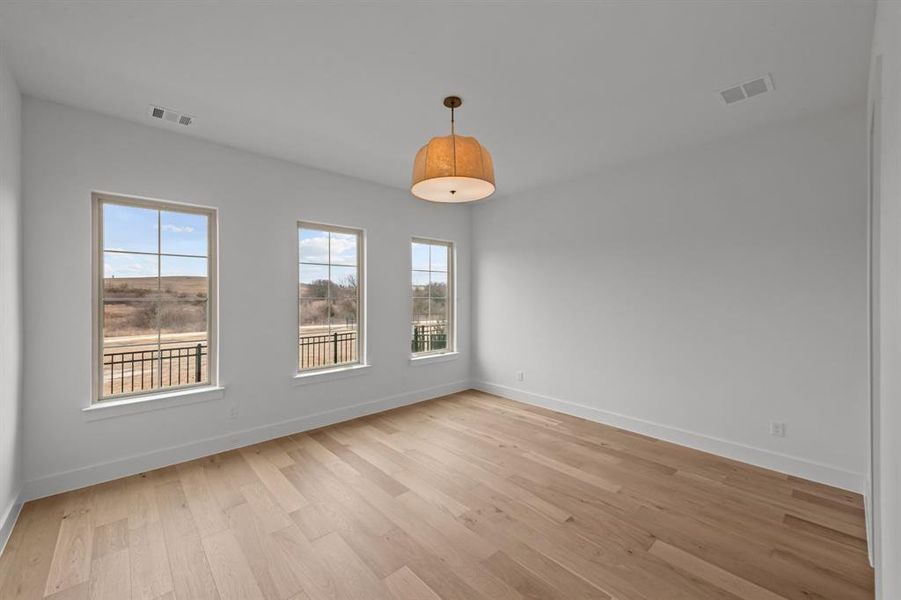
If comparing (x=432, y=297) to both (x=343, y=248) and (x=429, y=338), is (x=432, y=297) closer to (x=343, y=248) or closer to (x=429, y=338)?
(x=429, y=338)

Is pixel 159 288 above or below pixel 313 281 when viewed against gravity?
below

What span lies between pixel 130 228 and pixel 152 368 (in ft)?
3.85

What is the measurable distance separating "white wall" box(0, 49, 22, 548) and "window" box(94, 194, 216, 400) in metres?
0.47

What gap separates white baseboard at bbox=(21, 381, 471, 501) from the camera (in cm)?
275

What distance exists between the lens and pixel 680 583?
1920 mm

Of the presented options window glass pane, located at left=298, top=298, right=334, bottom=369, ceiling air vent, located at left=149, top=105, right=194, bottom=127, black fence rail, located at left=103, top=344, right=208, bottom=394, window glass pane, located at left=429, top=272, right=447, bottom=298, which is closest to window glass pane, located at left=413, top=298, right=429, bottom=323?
window glass pane, located at left=429, top=272, right=447, bottom=298

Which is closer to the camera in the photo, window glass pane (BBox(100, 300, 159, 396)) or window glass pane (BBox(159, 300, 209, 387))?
window glass pane (BBox(100, 300, 159, 396))

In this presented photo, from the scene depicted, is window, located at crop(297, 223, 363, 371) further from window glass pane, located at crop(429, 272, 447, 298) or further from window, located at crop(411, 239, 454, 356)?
window glass pane, located at crop(429, 272, 447, 298)

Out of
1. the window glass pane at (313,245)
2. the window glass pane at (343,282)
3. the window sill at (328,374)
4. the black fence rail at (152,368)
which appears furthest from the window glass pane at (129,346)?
the window glass pane at (343,282)

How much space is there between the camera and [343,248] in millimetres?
4457

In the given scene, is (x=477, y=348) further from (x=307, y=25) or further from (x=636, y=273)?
(x=307, y=25)

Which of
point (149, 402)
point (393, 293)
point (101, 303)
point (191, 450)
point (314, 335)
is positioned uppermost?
point (393, 293)

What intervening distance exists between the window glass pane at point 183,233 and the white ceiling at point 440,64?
2.38 feet

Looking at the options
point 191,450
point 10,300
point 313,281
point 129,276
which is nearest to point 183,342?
point 129,276
